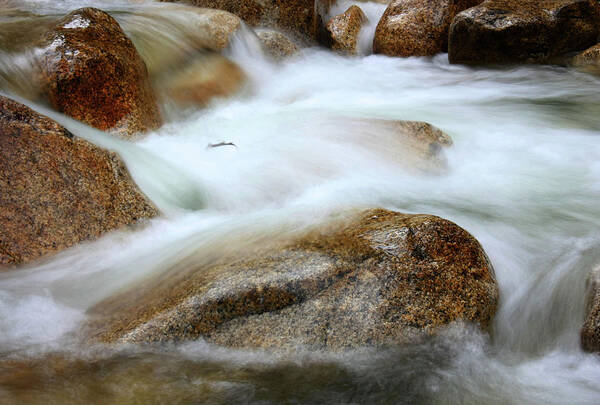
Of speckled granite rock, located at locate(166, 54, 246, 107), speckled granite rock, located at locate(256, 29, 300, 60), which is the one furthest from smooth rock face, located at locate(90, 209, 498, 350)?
speckled granite rock, located at locate(256, 29, 300, 60)

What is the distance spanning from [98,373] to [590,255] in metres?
3.37

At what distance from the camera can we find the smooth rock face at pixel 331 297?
9.71 feet

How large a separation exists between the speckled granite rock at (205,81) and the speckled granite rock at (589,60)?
5349mm

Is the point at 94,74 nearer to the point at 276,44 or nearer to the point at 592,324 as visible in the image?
the point at 276,44

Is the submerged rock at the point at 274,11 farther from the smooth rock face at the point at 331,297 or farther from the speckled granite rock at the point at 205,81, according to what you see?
the smooth rock face at the point at 331,297

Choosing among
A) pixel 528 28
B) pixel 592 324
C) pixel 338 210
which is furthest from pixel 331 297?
pixel 528 28

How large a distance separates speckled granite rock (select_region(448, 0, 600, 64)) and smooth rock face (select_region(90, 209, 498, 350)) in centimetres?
631

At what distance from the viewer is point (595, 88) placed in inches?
296

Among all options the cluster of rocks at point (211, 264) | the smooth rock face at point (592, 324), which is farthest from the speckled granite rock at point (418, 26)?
the smooth rock face at point (592, 324)

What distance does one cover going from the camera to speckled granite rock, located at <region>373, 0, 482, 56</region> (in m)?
9.45

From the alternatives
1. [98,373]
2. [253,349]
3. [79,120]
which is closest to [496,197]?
[253,349]

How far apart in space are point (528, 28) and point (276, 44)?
4.13 meters

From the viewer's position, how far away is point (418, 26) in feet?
31.5

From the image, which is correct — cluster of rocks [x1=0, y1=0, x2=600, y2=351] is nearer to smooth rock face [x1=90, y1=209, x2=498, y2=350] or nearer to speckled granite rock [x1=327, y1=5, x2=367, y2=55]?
smooth rock face [x1=90, y1=209, x2=498, y2=350]
